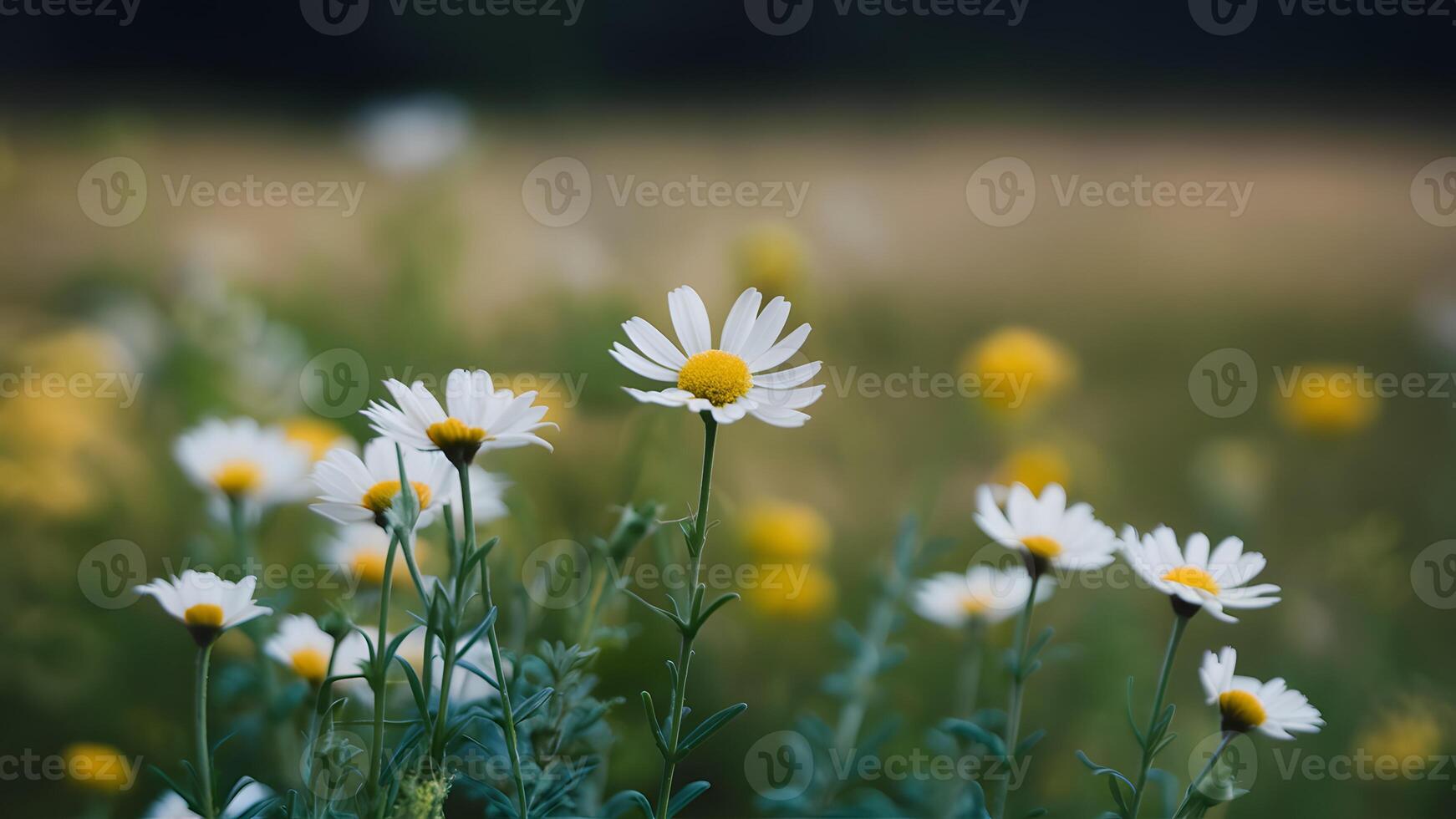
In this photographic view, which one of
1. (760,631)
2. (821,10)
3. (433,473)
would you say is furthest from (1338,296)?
(433,473)

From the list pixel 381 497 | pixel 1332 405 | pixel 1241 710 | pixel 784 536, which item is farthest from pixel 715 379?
pixel 1332 405

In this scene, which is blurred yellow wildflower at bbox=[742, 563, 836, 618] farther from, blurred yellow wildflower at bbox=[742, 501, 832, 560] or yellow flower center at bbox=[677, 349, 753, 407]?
yellow flower center at bbox=[677, 349, 753, 407]

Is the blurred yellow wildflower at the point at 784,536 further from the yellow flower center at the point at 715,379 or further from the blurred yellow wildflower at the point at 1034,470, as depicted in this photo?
the yellow flower center at the point at 715,379

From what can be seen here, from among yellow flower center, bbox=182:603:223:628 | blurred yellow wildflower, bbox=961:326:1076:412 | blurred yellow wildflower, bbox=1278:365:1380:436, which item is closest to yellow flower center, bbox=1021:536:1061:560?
yellow flower center, bbox=182:603:223:628

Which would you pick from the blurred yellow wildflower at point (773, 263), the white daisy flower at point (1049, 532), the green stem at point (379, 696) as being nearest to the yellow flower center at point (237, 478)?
the green stem at point (379, 696)

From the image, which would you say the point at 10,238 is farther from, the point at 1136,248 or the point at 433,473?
the point at 1136,248

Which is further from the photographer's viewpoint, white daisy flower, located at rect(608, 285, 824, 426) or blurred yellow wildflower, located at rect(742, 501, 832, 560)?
blurred yellow wildflower, located at rect(742, 501, 832, 560)
